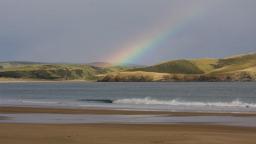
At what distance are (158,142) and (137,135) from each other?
211 cm

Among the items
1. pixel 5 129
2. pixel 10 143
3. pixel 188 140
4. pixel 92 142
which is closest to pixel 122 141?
pixel 92 142

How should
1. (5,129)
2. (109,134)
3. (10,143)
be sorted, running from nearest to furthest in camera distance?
(10,143), (109,134), (5,129)

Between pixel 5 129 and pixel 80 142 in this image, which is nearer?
pixel 80 142

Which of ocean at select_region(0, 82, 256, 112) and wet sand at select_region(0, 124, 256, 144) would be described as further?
ocean at select_region(0, 82, 256, 112)

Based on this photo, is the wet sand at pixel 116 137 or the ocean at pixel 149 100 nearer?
the wet sand at pixel 116 137

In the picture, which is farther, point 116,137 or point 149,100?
point 149,100

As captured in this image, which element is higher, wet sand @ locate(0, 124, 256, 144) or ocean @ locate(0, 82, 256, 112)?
wet sand @ locate(0, 124, 256, 144)

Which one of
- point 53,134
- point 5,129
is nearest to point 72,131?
point 53,134

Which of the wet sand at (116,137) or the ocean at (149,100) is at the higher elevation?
the wet sand at (116,137)

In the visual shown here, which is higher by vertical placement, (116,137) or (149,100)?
(116,137)

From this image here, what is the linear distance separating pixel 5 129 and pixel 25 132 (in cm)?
172

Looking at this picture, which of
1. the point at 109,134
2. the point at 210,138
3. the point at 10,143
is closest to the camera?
the point at 10,143

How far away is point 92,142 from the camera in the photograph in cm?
1730

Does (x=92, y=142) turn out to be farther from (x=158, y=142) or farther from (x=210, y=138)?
(x=210, y=138)
